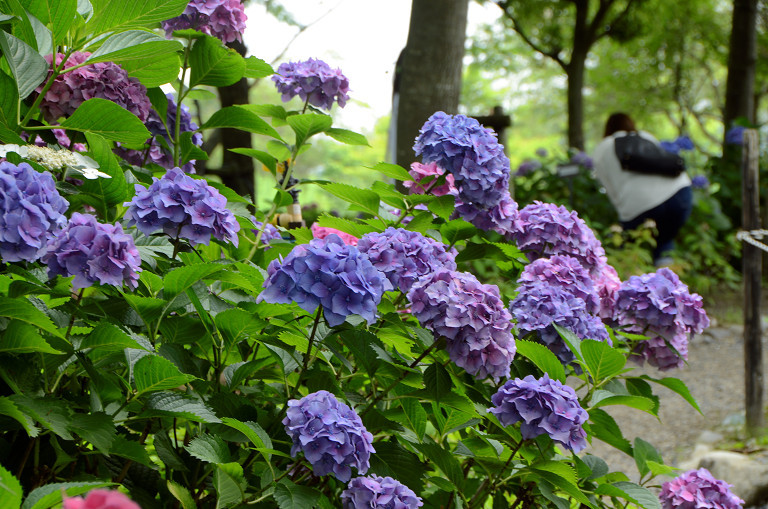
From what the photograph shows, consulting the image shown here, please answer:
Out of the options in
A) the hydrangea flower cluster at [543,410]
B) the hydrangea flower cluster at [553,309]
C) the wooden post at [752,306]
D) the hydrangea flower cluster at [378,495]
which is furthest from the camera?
the wooden post at [752,306]

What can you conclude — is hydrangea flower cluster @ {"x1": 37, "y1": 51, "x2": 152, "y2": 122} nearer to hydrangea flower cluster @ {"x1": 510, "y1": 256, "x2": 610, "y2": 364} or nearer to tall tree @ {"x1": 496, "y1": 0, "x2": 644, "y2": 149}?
hydrangea flower cluster @ {"x1": 510, "y1": 256, "x2": 610, "y2": 364}

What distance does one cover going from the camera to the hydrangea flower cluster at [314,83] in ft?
6.67

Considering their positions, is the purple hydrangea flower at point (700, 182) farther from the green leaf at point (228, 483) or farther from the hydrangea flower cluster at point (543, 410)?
the green leaf at point (228, 483)

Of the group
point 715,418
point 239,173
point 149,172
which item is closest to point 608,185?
point 715,418

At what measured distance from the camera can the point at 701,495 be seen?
192 centimetres

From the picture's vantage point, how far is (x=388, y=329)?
1.52 meters

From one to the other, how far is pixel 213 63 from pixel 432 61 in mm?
2324

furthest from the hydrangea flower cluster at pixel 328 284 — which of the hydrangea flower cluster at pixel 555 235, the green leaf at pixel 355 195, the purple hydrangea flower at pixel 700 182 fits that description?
the purple hydrangea flower at pixel 700 182

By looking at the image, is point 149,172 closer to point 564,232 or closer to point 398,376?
point 398,376

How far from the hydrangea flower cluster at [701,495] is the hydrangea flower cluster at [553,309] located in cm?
55

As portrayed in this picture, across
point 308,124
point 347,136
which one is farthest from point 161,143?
point 347,136

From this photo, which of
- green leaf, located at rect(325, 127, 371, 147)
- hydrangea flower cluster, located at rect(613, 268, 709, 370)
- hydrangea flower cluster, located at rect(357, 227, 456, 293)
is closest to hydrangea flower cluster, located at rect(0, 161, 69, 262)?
hydrangea flower cluster, located at rect(357, 227, 456, 293)

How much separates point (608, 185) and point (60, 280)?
274 inches

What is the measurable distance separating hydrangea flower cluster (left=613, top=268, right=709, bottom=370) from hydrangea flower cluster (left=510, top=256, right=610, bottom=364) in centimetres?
23
